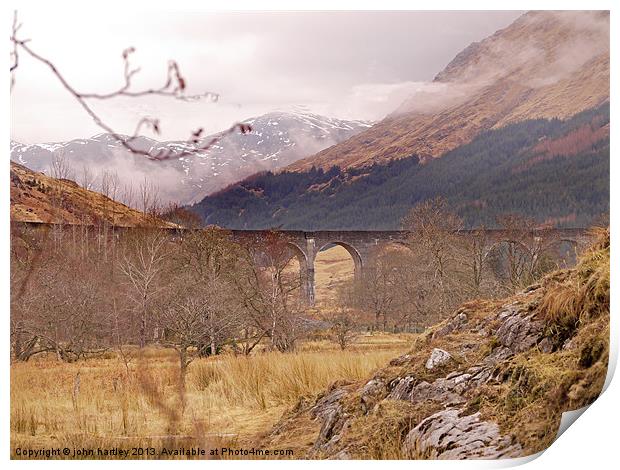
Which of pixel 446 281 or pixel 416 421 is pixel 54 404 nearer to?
pixel 416 421

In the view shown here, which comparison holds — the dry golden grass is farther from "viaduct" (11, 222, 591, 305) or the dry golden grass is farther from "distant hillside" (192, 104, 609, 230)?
"distant hillside" (192, 104, 609, 230)

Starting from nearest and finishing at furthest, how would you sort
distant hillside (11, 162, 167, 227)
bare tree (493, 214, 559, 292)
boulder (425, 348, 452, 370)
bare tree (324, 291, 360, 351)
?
boulder (425, 348, 452, 370)
distant hillside (11, 162, 167, 227)
bare tree (493, 214, 559, 292)
bare tree (324, 291, 360, 351)

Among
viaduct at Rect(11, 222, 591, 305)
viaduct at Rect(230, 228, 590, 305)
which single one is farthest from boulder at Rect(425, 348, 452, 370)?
viaduct at Rect(230, 228, 590, 305)

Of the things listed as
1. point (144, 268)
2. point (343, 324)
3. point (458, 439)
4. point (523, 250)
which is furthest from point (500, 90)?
point (343, 324)

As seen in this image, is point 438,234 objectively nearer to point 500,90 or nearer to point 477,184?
point 477,184

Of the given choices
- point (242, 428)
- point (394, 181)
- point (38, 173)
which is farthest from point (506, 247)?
point (38, 173)
